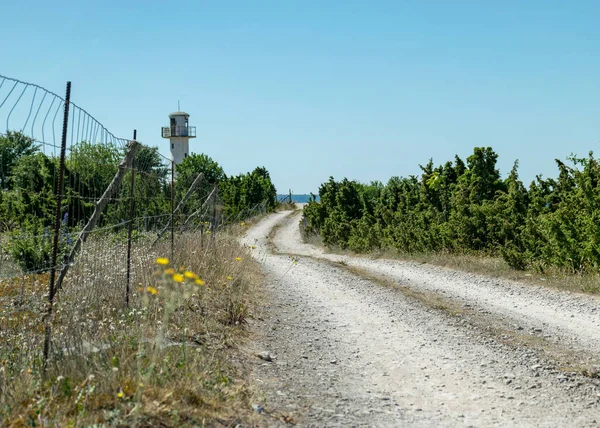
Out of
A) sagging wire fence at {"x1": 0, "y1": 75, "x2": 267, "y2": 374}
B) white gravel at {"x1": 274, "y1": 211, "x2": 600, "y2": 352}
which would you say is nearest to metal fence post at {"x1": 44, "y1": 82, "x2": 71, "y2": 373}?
sagging wire fence at {"x1": 0, "y1": 75, "x2": 267, "y2": 374}

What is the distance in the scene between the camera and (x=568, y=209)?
15.1 m

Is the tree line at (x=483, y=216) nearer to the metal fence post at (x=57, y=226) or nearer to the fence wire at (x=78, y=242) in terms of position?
the fence wire at (x=78, y=242)

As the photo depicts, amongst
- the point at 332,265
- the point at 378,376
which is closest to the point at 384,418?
the point at 378,376

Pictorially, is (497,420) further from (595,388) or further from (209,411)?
(209,411)

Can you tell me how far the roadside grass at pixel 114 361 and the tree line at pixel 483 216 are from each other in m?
9.30

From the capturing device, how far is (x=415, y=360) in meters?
7.63

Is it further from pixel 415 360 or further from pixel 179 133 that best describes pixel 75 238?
pixel 179 133

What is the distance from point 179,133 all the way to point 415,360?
6758 centimetres

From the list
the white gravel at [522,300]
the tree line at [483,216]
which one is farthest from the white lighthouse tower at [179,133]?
the white gravel at [522,300]

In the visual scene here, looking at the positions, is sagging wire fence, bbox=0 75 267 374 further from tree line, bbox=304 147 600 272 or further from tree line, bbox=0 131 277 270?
tree line, bbox=304 147 600 272

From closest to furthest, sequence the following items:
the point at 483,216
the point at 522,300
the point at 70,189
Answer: the point at 70,189
the point at 522,300
the point at 483,216

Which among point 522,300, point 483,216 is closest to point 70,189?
point 522,300

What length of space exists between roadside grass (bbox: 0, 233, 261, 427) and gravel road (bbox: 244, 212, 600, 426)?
48cm

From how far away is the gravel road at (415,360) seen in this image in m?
5.72
